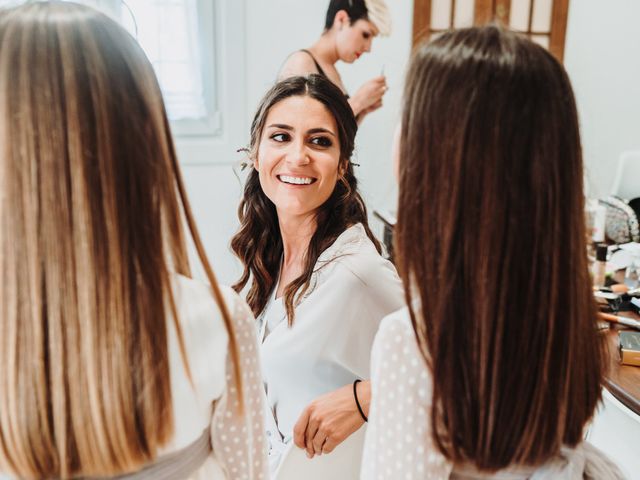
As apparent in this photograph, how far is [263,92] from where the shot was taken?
3.28 metres

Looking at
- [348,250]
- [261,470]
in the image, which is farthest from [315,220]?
[261,470]

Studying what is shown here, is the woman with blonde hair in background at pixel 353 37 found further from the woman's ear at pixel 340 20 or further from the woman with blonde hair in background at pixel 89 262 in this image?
the woman with blonde hair in background at pixel 89 262

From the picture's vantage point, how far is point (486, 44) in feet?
2.15

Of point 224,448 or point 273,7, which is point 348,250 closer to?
point 224,448

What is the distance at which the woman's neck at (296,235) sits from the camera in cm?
147

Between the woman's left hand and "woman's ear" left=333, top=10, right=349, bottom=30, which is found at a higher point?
"woman's ear" left=333, top=10, right=349, bottom=30

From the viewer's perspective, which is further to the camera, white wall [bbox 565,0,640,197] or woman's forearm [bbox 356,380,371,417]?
white wall [bbox 565,0,640,197]

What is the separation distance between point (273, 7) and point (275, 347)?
7.87 feet

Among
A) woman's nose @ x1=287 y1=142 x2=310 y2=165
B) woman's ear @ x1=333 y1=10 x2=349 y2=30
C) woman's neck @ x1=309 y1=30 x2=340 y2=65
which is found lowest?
woman's nose @ x1=287 y1=142 x2=310 y2=165

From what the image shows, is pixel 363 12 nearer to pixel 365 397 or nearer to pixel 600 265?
pixel 600 265

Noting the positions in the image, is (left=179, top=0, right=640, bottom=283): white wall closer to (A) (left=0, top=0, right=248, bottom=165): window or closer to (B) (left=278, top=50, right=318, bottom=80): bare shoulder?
(A) (left=0, top=0, right=248, bottom=165): window

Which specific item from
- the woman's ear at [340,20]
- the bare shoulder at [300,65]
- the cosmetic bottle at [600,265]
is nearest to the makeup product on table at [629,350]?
the cosmetic bottle at [600,265]

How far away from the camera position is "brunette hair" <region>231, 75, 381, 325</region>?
1.42 metres

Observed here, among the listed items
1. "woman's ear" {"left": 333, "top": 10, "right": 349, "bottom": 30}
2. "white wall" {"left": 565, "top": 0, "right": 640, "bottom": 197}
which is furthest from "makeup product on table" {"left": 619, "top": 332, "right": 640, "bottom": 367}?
"white wall" {"left": 565, "top": 0, "right": 640, "bottom": 197}
